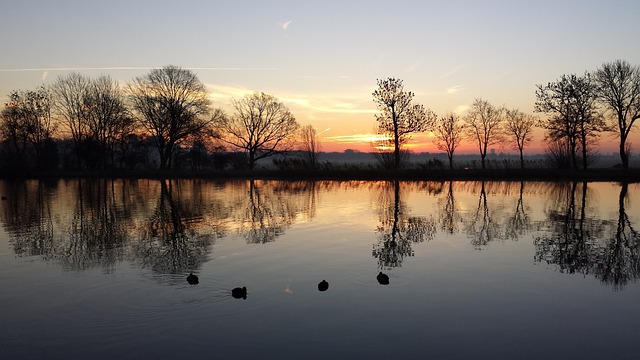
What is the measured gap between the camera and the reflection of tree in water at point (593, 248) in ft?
39.8

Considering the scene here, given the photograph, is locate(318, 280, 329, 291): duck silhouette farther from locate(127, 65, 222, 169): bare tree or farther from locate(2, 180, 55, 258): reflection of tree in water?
locate(127, 65, 222, 169): bare tree

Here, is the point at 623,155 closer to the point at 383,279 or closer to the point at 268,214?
the point at 268,214

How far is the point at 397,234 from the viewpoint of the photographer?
1750cm

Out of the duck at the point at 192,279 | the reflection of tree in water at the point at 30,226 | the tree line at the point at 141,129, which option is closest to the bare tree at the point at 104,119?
the tree line at the point at 141,129

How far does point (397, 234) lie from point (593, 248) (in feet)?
21.9

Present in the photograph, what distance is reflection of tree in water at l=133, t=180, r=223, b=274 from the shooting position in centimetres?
1295

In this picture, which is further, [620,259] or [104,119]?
[104,119]

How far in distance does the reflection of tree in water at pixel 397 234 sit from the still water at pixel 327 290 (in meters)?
0.11

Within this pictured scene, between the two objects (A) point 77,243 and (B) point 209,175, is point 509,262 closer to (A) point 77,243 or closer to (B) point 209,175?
(A) point 77,243

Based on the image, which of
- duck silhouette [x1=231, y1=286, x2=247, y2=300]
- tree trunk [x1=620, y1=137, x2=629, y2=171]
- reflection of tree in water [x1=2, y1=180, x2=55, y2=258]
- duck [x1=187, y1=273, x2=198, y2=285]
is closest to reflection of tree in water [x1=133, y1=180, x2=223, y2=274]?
duck [x1=187, y1=273, x2=198, y2=285]

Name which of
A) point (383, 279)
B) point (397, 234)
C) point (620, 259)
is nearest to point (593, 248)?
point (620, 259)

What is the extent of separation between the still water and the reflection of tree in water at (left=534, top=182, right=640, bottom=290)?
78mm

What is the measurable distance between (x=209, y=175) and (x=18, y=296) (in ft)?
188

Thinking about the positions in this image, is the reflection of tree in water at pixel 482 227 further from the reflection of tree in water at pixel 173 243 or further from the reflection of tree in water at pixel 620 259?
the reflection of tree in water at pixel 173 243
